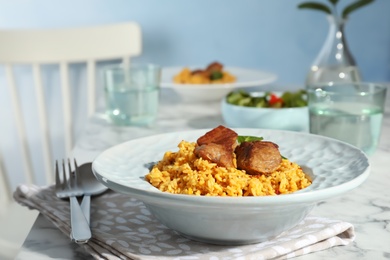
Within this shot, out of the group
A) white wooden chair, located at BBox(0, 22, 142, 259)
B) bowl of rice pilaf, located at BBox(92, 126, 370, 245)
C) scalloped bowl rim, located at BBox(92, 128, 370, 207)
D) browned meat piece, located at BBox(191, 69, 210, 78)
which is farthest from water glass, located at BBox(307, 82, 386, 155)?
white wooden chair, located at BBox(0, 22, 142, 259)

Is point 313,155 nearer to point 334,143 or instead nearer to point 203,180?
point 334,143

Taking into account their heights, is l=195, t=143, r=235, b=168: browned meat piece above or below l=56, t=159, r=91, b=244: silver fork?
above

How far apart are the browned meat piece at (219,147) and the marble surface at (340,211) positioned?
140mm

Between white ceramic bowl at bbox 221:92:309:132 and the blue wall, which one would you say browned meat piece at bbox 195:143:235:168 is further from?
the blue wall

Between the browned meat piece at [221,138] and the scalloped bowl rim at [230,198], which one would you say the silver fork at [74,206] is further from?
the browned meat piece at [221,138]

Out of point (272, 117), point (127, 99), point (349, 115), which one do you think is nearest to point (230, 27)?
point (127, 99)

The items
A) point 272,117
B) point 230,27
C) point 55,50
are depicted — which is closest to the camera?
point 272,117

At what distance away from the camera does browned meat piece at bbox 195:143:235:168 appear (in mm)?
756

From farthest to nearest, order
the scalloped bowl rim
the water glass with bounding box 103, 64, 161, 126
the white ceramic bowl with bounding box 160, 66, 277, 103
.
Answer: the white ceramic bowl with bounding box 160, 66, 277, 103 → the water glass with bounding box 103, 64, 161, 126 → the scalloped bowl rim

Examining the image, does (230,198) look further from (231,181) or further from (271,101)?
(271,101)

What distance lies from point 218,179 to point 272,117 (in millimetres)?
524

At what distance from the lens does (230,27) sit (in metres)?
2.51

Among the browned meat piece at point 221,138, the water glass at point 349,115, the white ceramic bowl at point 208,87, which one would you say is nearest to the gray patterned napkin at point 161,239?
the browned meat piece at point 221,138

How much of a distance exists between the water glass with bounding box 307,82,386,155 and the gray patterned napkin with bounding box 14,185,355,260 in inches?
13.5
